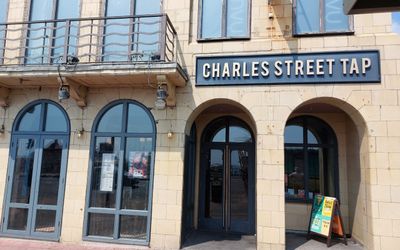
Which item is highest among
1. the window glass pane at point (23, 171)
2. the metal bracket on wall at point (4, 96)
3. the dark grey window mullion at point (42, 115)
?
the metal bracket on wall at point (4, 96)

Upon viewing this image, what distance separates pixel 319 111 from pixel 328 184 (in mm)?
1896

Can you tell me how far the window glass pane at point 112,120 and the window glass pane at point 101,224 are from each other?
1947mm

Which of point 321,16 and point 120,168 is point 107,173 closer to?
point 120,168

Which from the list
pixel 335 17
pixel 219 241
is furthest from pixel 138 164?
pixel 335 17

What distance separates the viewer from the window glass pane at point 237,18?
705cm

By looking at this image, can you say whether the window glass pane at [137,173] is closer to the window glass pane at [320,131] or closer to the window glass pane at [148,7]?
the window glass pane at [148,7]

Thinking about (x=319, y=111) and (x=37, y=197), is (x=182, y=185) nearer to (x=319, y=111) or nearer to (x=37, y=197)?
(x=37, y=197)

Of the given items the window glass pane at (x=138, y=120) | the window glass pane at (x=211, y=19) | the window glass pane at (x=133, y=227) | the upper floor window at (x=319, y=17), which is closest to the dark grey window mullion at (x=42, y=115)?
the window glass pane at (x=138, y=120)

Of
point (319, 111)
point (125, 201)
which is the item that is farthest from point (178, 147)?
point (319, 111)

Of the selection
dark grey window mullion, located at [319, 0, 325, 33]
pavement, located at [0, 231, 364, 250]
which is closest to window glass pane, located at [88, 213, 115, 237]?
pavement, located at [0, 231, 364, 250]

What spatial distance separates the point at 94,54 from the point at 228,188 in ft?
15.5

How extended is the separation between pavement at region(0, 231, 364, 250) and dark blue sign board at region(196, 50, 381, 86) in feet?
11.7

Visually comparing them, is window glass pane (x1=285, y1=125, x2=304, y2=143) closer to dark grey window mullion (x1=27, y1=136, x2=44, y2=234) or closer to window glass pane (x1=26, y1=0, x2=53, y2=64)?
dark grey window mullion (x1=27, y1=136, x2=44, y2=234)

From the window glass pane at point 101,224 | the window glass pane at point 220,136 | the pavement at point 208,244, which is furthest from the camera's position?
the window glass pane at point 220,136
